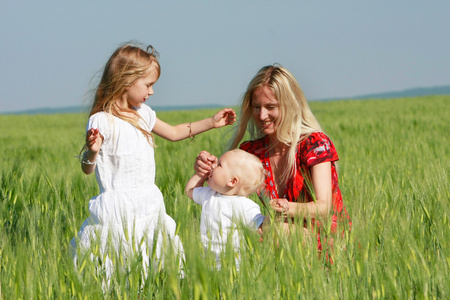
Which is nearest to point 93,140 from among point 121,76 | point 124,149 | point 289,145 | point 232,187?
point 124,149

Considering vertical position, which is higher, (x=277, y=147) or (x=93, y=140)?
(x=93, y=140)

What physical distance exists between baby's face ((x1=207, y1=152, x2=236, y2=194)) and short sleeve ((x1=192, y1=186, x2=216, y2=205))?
2.6 inches

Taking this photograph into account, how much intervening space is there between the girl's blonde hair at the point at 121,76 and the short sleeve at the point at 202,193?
31 centimetres

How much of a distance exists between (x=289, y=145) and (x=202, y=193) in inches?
17.8

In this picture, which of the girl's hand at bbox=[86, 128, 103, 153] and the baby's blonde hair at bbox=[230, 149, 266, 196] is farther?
the baby's blonde hair at bbox=[230, 149, 266, 196]

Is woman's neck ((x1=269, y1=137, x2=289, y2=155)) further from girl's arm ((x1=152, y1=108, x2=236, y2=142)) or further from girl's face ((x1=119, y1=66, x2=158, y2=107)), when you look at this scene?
girl's face ((x1=119, y1=66, x2=158, y2=107))

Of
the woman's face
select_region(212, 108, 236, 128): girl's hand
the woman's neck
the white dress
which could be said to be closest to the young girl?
the white dress

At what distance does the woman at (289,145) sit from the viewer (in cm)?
234

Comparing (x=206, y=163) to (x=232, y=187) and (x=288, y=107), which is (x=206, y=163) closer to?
(x=232, y=187)

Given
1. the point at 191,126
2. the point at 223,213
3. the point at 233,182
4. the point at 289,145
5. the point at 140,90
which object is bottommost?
the point at 223,213

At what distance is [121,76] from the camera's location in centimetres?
227

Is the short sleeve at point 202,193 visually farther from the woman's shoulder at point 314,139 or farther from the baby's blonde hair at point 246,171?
the woman's shoulder at point 314,139

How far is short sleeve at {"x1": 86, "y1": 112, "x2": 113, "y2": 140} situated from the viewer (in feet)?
7.21

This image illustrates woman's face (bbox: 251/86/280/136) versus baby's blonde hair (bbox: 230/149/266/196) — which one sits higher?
woman's face (bbox: 251/86/280/136)
